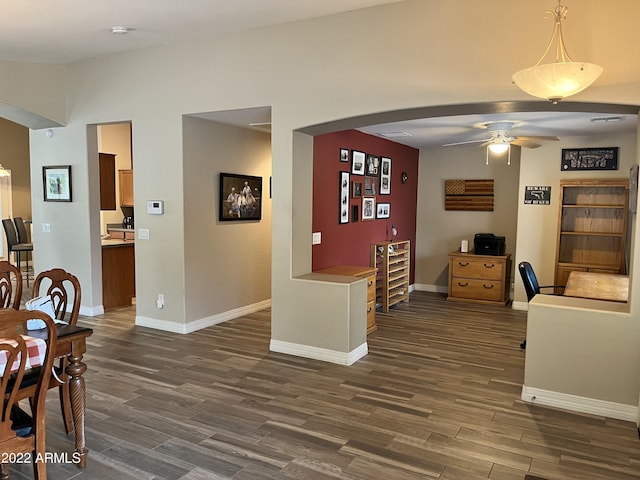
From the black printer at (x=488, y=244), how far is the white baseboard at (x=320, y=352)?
3414mm

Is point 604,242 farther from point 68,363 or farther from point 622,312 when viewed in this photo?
point 68,363

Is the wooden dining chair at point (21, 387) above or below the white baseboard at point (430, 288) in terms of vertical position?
above

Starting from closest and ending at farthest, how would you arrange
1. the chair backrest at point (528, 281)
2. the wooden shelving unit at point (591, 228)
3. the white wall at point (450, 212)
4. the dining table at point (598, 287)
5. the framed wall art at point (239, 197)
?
the dining table at point (598, 287)
the chair backrest at point (528, 281)
the framed wall art at point (239, 197)
the wooden shelving unit at point (591, 228)
the white wall at point (450, 212)

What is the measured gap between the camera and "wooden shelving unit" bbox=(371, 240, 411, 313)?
653cm

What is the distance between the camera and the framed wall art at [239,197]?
5723 millimetres

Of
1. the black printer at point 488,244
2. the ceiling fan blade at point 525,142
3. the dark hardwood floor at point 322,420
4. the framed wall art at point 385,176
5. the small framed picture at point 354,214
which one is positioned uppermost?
the ceiling fan blade at point 525,142

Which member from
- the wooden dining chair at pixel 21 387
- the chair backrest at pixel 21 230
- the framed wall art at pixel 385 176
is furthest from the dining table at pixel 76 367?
the chair backrest at pixel 21 230

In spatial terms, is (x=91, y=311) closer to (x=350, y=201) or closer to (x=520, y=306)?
(x=350, y=201)

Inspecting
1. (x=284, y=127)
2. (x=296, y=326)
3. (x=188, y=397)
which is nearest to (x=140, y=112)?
(x=284, y=127)

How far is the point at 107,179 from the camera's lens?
880 centimetres

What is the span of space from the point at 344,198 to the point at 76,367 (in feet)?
12.8

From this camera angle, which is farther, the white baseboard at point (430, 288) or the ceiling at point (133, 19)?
the white baseboard at point (430, 288)

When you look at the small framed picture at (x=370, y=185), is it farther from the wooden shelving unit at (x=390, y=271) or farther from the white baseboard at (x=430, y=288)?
the white baseboard at (x=430, y=288)

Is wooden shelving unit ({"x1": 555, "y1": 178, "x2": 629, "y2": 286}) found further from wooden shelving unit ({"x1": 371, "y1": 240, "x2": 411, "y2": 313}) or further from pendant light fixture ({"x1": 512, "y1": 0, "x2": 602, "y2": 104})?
pendant light fixture ({"x1": 512, "y1": 0, "x2": 602, "y2": 104})
